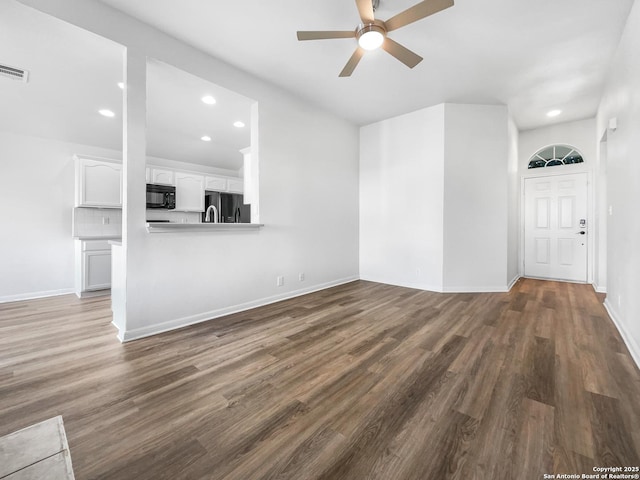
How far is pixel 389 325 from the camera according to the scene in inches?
113

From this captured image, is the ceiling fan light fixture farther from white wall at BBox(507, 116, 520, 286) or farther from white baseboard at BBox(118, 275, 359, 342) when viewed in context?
white wall at BBox(507, 116, 520, 286)

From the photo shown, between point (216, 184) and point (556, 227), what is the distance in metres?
6.96

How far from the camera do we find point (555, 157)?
5211 mm

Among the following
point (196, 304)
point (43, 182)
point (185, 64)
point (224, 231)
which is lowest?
point (196, 304)

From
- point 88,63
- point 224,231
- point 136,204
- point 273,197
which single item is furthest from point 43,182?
point 273,197

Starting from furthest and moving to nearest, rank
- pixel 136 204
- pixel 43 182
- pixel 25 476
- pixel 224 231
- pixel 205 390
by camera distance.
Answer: pixel 43 182, pixel 224 231, pixel 136 204, pixel 205 390, pixel 25 476

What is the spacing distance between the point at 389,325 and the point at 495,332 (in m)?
1.03

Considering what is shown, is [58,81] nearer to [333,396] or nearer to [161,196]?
[161,196]

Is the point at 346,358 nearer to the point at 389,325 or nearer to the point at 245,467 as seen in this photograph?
the point at 389,325

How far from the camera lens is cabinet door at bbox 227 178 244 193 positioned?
6125 millimetres

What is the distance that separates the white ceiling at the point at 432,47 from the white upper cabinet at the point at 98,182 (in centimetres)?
296

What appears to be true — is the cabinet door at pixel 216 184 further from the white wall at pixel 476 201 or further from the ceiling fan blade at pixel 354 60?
the white wall at pixel 476 201

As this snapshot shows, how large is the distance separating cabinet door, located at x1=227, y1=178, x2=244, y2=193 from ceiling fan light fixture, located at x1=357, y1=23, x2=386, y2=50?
14.6ft

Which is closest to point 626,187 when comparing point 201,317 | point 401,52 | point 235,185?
point 401,52
